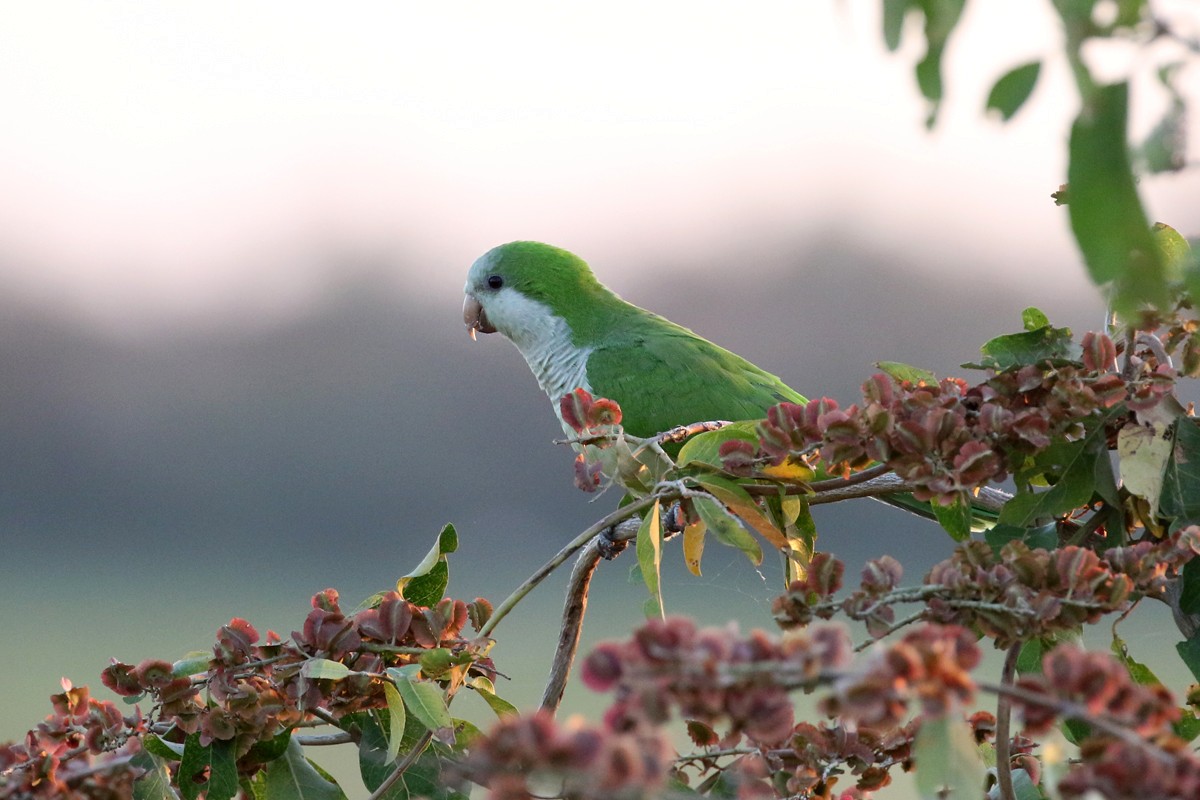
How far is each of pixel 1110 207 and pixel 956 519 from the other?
69cm

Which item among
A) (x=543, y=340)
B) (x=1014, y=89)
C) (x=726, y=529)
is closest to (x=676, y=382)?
(x=543, y=340)

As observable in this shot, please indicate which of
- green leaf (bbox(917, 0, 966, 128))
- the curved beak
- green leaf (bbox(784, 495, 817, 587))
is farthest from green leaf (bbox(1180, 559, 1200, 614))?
the curved beak

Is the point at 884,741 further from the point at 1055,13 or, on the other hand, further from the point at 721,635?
the point at 1055,13

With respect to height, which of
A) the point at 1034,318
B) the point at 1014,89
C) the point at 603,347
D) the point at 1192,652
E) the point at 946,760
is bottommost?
the point at 946,760

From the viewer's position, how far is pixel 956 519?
123cm

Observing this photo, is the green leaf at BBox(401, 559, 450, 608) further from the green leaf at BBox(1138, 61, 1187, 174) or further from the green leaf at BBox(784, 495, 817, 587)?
the green leaf at BBox(1138, 61, 1187, 174)

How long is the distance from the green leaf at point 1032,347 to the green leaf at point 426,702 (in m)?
0.65

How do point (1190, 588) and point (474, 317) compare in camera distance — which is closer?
point (1190, 588)

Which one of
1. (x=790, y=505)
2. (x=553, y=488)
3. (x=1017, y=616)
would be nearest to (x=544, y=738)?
(x=1017, y=616)

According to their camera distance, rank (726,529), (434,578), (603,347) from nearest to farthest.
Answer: (726,529), (434,578), (603,347)

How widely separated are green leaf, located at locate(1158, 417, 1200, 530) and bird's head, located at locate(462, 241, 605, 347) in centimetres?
289

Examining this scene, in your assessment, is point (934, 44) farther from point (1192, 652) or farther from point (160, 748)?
point (160, 748)

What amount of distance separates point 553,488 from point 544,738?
40.9 ft

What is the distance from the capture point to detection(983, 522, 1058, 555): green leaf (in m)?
1.21
